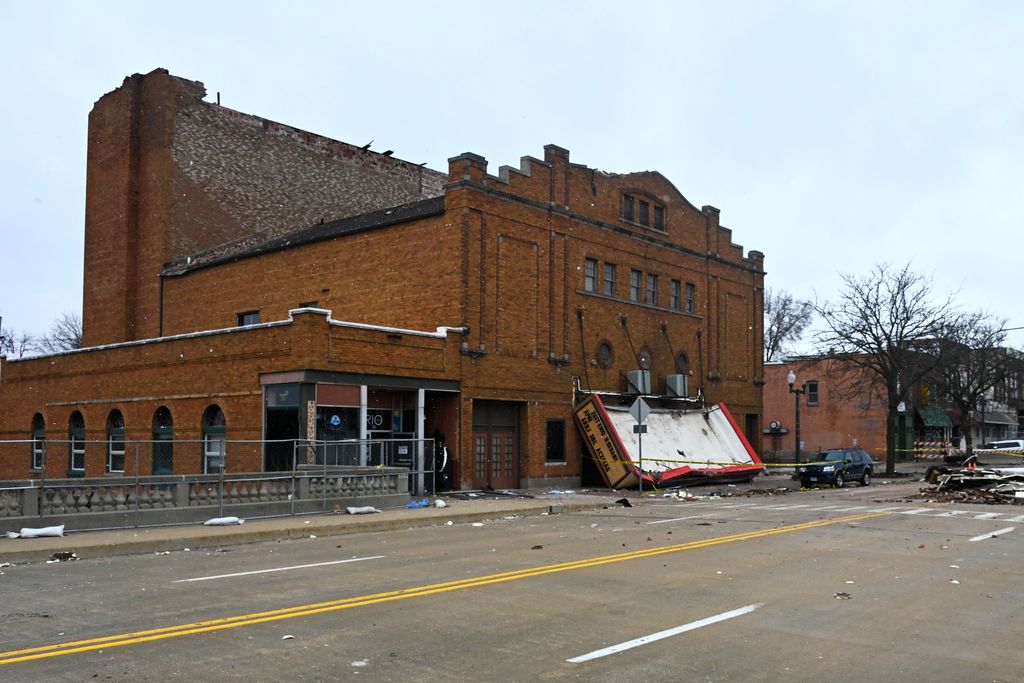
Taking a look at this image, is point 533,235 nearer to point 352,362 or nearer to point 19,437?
point 352,362

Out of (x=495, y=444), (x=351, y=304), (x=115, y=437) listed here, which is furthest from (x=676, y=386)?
(x=115, y=437)

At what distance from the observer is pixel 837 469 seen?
35.5 metres

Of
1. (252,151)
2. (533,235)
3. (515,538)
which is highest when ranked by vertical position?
(252,151)

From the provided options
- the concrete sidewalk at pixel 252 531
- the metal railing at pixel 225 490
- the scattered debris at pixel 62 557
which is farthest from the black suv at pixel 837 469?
the scattered debris at pixel 62 557

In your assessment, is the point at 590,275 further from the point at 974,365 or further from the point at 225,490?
the point at 974,365

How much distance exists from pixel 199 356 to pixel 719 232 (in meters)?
23.9

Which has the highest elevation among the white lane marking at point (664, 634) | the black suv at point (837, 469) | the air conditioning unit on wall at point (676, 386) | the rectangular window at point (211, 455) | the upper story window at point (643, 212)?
the upper story window at point (643, 212)

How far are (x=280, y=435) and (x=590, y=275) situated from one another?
13.8 meters

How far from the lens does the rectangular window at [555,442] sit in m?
33.6

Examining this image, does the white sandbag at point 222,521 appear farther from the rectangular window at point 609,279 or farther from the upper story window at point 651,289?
the upper story window at point 651,289

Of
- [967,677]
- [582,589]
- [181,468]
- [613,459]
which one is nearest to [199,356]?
[181,468]

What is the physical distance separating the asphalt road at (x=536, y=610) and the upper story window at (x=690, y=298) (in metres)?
25.0

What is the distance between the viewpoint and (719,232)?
43094 millimetres

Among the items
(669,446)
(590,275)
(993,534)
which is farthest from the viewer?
(669,446)
